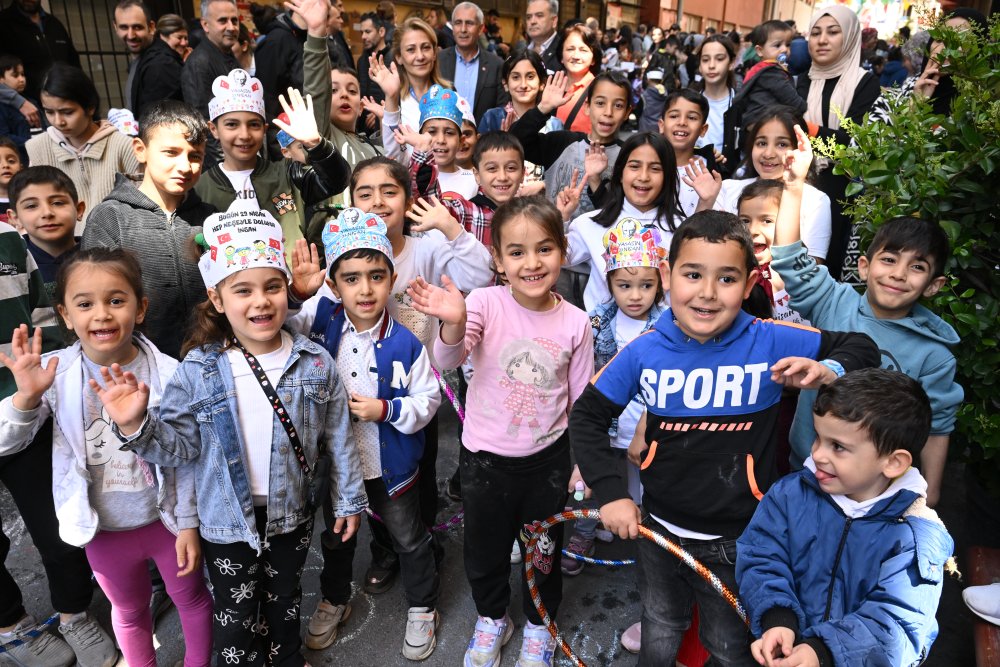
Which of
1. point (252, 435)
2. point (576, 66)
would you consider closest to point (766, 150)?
point (576, 66)

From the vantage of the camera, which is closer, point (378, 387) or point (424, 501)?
point (378, 387)

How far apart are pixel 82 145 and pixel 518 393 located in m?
3.32

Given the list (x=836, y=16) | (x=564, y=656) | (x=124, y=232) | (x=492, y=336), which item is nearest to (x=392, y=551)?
(x=564, y=656)

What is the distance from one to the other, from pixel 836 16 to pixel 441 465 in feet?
13.5

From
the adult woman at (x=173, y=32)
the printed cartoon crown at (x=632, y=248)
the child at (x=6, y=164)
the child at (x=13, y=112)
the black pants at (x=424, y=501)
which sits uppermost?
the adult woman at (x=173, y=32)

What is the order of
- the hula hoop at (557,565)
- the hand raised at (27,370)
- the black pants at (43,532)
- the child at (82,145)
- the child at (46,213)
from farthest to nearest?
the child at (82,145) → the child at (46,213) → the black pants at (43,532) → the hand raised at (27,370) → the hula hoop at (557,565)

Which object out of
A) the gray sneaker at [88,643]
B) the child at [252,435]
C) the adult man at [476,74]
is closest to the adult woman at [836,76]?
the adult man at [476,74]

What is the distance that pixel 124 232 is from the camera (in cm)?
304

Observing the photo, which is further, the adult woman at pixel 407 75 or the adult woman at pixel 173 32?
the adult woman at pixel 173 32

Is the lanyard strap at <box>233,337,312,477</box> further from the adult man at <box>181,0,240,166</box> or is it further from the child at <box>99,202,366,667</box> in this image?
the adult man at <box>181,0,240,166</box>

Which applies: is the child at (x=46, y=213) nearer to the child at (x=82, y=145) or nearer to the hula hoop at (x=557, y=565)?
the child at (x=82, y=145)

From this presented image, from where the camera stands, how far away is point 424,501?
327cm

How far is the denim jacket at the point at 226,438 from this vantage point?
91.9 inches

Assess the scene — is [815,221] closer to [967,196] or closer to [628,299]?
[967,196]
